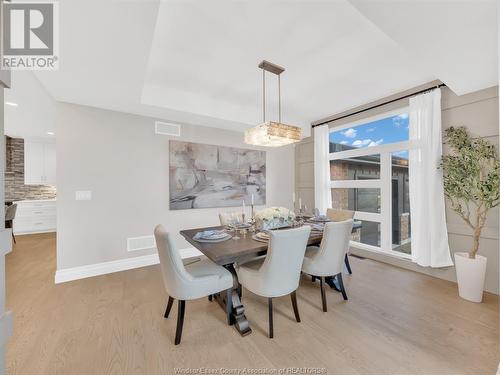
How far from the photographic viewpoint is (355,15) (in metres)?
1.76

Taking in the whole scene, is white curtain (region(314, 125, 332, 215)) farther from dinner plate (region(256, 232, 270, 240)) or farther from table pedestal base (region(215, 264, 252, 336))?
table pedestal base (region(215, 264, 252, 336))

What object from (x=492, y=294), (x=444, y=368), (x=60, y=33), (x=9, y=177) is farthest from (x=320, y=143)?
(x=9, y=177)

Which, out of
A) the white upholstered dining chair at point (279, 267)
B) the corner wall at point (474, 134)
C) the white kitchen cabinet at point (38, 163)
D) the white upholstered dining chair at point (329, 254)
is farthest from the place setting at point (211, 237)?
the white kitchen cabinet at point (38, 163)

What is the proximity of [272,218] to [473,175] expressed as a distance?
2.24m

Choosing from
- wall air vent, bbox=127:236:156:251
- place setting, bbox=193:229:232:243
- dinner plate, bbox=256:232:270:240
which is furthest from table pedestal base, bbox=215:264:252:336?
wall air vent, bbox=127:236:156:251

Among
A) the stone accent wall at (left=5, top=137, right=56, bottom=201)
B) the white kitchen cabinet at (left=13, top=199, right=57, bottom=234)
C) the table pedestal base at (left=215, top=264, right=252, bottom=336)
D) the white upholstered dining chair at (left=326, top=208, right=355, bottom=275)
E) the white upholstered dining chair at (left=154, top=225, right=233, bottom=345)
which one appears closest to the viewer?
the white upholstered dining chair at (left=154, top=225, right=233, bottom=345)

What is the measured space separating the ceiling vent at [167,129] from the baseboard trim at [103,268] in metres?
2.05

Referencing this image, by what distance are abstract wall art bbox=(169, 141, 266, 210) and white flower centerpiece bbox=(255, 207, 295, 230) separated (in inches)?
66.0

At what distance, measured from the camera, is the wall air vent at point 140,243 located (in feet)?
10.7

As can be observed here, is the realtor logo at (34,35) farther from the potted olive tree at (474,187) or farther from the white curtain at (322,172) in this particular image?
the white curtain at (322,172)

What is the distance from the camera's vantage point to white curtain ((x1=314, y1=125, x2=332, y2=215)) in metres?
4.24

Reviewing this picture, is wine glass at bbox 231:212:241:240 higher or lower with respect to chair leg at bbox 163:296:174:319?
higher

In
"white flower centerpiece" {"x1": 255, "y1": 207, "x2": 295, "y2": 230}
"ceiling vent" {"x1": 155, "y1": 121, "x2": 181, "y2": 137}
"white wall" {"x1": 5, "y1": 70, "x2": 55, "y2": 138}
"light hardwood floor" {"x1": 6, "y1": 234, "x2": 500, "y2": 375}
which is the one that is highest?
"white wall" {"x1": 5, "y1": 70, "x2": 55, "y2": 138}

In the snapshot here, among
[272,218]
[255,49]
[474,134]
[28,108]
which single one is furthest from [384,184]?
[28,108]
